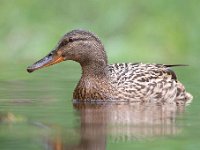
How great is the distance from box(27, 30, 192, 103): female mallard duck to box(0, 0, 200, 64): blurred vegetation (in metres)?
6.54

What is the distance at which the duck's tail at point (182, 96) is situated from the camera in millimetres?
15973

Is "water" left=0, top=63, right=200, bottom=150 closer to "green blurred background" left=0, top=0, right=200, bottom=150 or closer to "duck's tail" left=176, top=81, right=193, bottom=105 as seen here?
"duck's tail" left=176, top=81, right=193, bottom=105

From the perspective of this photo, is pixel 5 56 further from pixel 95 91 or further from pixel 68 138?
pixel 68 138

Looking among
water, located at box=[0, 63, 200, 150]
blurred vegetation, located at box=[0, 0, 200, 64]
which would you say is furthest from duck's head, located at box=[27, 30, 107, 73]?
blurred vegetation, located at box=[0, 0, 200, 64]

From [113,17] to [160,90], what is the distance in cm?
817

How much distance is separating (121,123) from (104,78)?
118 inches

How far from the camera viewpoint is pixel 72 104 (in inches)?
601

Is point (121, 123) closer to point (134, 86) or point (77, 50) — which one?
point (134, 86)

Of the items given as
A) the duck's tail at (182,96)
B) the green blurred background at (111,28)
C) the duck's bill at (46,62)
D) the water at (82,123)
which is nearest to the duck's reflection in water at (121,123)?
the water at (82,123)

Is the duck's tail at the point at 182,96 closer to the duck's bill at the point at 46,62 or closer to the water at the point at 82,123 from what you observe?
the water at the point at 82,123

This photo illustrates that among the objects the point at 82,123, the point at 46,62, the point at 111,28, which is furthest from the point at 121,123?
the point at 111,28

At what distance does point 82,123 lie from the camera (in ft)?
42.5

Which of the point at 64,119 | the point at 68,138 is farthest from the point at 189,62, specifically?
the point at 68,138

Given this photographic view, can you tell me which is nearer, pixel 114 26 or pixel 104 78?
pixel 104 78
